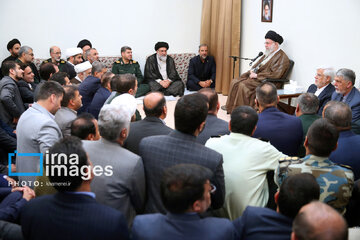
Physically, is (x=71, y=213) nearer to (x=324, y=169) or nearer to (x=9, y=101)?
(x=324, y=169)

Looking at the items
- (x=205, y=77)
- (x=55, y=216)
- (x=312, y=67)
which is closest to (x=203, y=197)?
(x=55, y=216)

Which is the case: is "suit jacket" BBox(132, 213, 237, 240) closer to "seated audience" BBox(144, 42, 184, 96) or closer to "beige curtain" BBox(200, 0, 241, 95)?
"seated audience" BBox(144, 42, 184, 96)

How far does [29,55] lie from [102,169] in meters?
4.45

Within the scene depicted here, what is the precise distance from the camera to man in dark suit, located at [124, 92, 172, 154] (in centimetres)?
260

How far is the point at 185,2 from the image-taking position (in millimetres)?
7758

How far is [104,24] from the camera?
7266 mm

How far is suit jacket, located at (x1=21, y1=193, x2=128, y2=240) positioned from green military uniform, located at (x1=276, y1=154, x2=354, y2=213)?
1.04 m

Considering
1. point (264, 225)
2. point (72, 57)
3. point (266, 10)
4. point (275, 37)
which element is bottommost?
point (264, 225)

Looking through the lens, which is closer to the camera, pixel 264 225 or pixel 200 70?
pixel 264 225

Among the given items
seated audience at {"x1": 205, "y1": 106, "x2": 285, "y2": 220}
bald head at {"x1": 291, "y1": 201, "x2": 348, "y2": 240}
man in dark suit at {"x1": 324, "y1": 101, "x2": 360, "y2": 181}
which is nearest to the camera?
bald head at {"x1": 291, "y1": 201, "x2": 348, "y2": 240}

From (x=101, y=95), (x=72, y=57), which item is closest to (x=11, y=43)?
(x=72, y=57)

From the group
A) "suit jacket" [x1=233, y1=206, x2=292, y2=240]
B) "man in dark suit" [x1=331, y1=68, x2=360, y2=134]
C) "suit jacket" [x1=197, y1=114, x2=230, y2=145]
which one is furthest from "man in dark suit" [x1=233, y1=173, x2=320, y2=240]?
"man in dark suit" [x1=331, y1=68, x2=360, y2=134]

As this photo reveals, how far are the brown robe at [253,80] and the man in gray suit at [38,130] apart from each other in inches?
147

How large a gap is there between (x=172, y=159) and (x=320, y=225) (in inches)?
36.1
